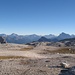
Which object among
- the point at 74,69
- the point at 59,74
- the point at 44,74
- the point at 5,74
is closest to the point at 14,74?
the point at 5,74

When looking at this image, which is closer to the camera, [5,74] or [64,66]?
[5,74]

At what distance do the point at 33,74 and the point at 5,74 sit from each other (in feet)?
20.1

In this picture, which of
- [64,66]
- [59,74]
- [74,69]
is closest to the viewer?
[74,69]

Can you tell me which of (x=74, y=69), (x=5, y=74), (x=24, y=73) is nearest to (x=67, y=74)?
(x=74, y=69)

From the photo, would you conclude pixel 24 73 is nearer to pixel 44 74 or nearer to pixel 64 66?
pixel 44 74

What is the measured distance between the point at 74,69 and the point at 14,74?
13.2 m

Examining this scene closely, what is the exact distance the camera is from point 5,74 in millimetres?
44375

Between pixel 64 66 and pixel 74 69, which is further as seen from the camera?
pixel 64 66

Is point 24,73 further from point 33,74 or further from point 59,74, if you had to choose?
point 59,74

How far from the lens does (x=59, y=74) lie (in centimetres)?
4300

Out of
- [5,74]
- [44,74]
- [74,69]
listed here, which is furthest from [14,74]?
[74,69]

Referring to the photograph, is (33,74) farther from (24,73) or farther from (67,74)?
(67,74)

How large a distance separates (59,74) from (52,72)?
2816 millimetres

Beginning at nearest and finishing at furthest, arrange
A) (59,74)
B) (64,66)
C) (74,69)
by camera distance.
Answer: (74,69) < (59,74) < (64,66)
